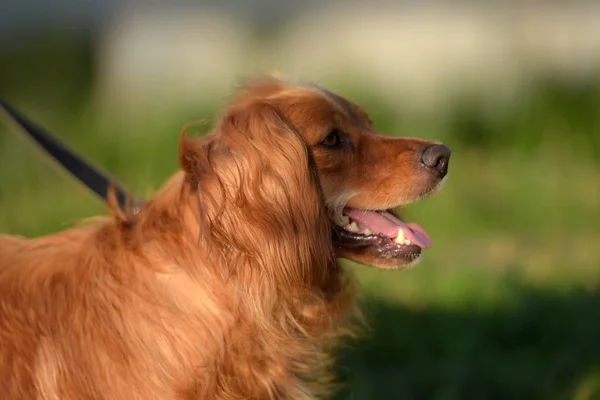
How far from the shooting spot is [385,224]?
3.74 metres

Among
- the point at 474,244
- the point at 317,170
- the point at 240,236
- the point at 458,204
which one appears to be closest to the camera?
the point at 240,236

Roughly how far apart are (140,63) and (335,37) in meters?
2.58

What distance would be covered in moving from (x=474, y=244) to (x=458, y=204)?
2.38 ft

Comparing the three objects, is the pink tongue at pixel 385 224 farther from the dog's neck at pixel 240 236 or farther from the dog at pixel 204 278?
the dog's neck at pixel 240 236

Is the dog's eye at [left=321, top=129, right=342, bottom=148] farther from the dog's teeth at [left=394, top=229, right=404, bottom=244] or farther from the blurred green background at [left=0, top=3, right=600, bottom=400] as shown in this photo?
the blurred green background at [left=0, top=3, right=600, bottom=400]

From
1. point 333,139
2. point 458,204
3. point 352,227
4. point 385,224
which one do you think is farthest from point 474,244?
point 333,139

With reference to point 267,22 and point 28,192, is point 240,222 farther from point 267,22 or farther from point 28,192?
point 267,22

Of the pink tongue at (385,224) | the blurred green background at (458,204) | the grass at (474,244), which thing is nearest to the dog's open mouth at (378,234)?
the pink tongue at (385,224)

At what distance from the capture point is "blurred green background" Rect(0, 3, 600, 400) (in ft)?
16.6

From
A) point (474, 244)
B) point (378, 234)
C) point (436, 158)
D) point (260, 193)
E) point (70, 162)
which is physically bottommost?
point (474, 244)

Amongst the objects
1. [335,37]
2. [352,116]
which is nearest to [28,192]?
[335,37]

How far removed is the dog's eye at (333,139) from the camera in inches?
141

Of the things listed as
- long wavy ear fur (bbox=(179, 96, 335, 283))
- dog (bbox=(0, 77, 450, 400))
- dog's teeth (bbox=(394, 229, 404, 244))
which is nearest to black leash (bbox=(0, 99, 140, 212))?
dog (bbox=(0, 77, 450, 400))

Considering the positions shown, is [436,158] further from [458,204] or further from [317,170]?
[458,204]
